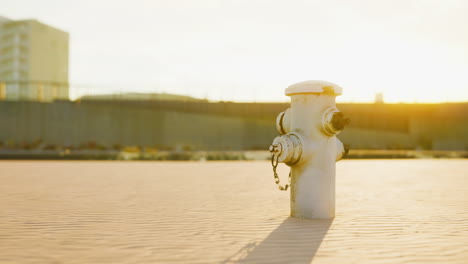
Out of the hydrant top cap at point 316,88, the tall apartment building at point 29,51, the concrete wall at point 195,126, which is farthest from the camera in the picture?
the tall apartment building at point 29,51

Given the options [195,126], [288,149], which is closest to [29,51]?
[195,126]

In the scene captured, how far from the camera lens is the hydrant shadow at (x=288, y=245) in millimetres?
3807

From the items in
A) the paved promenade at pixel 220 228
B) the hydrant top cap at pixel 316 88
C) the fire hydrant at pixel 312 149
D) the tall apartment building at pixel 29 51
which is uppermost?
the tall apartment building at pixel 29 51

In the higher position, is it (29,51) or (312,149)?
(29,51)

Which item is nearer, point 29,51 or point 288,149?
point 288,149

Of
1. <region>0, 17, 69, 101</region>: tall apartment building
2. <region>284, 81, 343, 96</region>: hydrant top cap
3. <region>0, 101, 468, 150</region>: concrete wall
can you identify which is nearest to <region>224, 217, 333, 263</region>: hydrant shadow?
<region>284, 81, 343, 96</region>: hydrant top cap

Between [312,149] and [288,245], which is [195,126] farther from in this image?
[288,245]

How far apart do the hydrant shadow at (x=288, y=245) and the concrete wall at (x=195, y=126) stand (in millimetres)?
32307

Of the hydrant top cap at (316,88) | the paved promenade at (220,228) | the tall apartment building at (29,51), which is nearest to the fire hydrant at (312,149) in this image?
the hydrant top cap at (316,88)

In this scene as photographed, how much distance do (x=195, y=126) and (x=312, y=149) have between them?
33.4 metres

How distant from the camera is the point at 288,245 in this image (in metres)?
4.26

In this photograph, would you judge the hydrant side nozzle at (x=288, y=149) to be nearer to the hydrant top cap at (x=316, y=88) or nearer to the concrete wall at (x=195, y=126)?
the hydrant top cap at (x=316, y=88)

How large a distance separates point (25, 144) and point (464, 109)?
3474 cm

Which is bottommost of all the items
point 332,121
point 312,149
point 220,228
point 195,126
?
point 220,228
